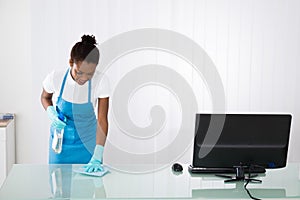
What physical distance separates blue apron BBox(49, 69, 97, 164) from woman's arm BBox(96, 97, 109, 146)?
15cm

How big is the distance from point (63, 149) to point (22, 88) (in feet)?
4.06

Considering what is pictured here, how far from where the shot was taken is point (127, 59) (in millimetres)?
3756

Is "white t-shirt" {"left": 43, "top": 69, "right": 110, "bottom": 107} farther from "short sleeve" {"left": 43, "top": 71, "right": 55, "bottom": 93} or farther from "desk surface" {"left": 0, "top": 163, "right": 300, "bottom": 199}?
"desk surface" {"left": 0, "top": 163, "right": 300, "bottom": 199}

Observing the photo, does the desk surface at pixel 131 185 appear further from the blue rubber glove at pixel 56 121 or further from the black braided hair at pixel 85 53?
the black braided hair at pixel 85 53

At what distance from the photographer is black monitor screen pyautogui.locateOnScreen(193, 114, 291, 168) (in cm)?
206

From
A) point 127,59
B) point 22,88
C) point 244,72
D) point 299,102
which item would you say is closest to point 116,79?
point 127,59

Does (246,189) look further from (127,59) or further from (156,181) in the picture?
(127,59)

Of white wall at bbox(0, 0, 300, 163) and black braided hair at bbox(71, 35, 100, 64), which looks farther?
white wall at bbox(0, 0, 300, 163)

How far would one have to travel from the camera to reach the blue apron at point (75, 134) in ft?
8.89

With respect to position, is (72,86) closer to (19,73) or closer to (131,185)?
(131,185)

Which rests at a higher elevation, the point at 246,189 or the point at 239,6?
the point at 239,6

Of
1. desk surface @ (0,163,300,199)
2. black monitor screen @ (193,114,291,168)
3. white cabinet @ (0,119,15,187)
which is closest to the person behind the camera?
desk surface @ (0,163,300,199)

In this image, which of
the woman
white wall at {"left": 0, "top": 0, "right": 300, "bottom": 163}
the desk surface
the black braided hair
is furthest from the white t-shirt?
white wall at {"left": 0, "top": 0, "right": 300, "bottom": 163}

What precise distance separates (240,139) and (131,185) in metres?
0.54
